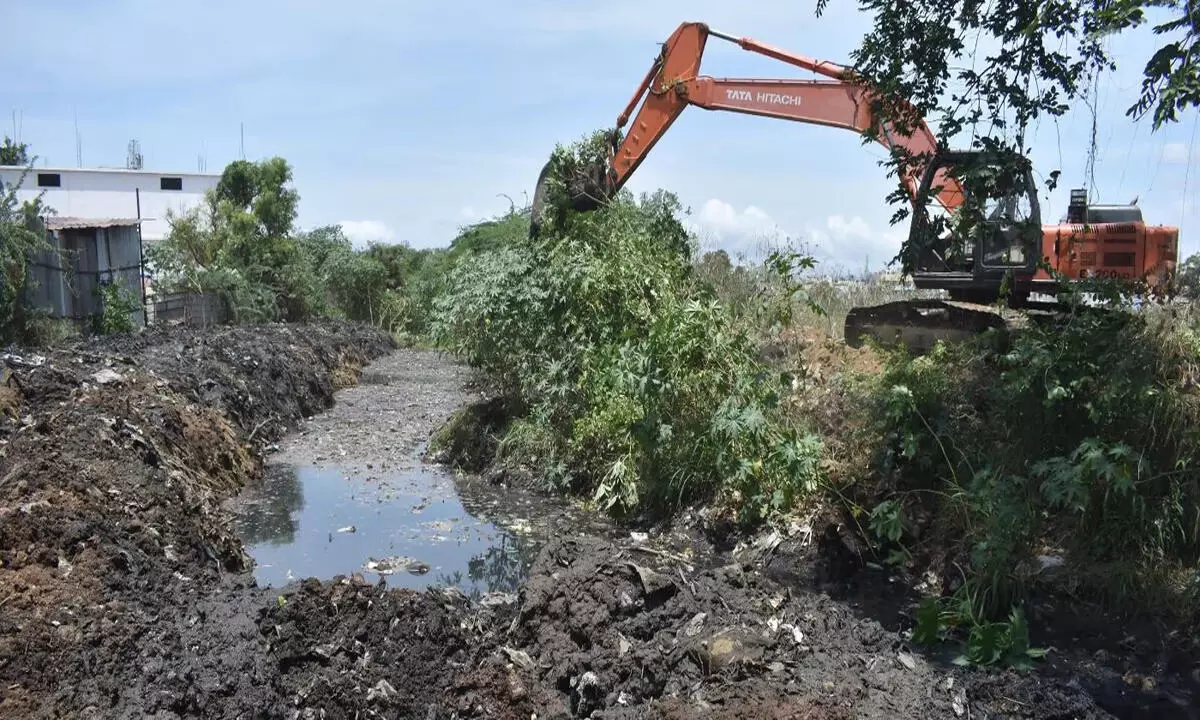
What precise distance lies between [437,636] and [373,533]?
12.1 ft

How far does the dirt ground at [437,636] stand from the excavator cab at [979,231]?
2.53m

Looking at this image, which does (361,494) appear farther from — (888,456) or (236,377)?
Result: (888,456)

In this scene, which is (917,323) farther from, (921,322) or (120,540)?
(120,540)

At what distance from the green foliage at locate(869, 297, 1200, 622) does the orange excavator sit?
4.54 feet

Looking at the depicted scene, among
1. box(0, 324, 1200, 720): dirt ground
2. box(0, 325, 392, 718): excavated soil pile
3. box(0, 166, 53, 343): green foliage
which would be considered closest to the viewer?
box(0, 324, 1200, 720): dirt ground

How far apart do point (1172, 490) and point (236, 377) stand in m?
11.1

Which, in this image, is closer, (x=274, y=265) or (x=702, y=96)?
(x=702, y=96)

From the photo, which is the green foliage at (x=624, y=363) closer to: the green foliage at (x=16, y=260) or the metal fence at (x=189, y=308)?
the green foliage at (x=16, y=260)

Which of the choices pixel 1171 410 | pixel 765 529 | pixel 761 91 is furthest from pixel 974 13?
pixel 761 91

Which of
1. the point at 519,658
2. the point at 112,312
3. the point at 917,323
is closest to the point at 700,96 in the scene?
the point at 917,323

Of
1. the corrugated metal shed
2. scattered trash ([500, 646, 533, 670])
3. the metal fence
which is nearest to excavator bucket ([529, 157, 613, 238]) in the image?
scattered trash ([500, 646, 533, 670])

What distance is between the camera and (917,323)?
10.9m

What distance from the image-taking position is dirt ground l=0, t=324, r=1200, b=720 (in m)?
4.81

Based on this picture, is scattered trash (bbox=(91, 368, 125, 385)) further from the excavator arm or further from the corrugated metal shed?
the corrugated metal shed
